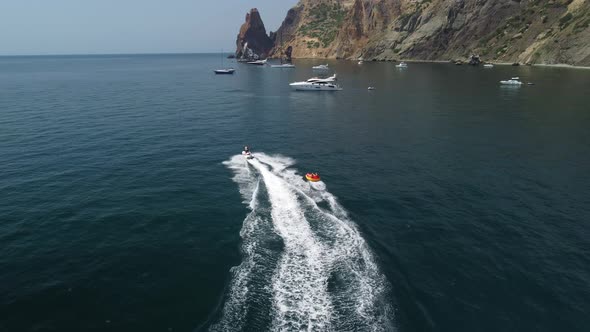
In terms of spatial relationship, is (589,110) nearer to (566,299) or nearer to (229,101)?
(566,299)

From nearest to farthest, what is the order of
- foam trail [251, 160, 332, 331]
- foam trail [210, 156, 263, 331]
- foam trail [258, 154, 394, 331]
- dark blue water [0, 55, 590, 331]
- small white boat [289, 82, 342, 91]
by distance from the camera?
foam trail [251, 160, 332, 331]
foam trail [210, 156, 263, 331]
foam trail [258, 154, 394, 331]
dark blue water [0, 55, 590, 331]
small white boat [289, 82, 342, 91]

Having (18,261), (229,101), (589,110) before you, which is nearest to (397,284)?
(18,261)

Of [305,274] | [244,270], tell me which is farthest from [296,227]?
[244,270]

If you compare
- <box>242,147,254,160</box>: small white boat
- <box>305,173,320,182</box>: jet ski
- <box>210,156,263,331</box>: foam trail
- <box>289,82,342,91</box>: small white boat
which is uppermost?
<box>289,82,342,91</box>: small white boat

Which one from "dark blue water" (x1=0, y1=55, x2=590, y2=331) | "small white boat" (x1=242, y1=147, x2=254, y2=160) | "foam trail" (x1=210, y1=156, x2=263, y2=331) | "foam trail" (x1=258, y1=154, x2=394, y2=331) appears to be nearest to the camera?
"foam trail" (x1=210, y1=156, x2=263, y2=331)

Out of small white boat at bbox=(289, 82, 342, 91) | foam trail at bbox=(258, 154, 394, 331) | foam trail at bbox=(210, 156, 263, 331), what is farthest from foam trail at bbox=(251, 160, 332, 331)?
small white boat at bbox=(289, 82, 342, 91)

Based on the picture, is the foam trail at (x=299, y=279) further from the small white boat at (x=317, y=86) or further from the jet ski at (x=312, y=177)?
the small white boat at (x=317, y=86)

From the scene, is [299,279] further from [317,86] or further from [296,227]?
[317,86]

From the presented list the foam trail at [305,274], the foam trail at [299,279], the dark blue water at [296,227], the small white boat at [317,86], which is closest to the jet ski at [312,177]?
the dark blue water at [296,227]

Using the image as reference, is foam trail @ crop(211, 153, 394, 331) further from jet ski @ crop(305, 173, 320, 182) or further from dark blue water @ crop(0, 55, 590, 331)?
jet ski @ crop(305, 173, 320, 182)
